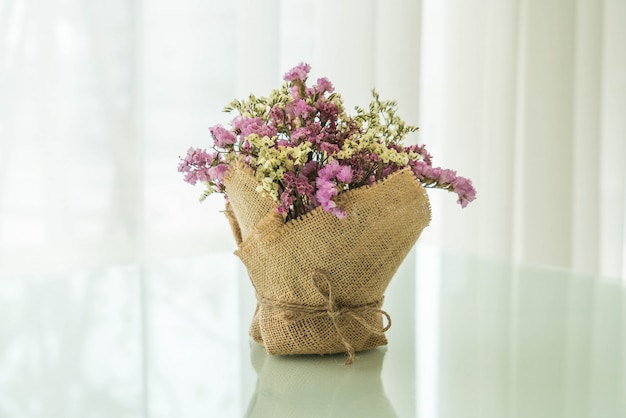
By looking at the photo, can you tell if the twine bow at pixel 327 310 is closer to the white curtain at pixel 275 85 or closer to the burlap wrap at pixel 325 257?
the burlap wrap at pixel 325 257

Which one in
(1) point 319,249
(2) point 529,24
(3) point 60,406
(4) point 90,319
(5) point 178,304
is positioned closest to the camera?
(3) point 60,406

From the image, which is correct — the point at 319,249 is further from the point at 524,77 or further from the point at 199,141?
the point at 524,77

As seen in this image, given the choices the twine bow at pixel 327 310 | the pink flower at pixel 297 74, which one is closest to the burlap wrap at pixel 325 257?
the twine bow at pixel 327 310

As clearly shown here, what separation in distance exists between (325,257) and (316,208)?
0.18ft

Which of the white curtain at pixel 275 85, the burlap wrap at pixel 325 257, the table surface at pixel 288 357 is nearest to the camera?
the table surface at pixel 288 357

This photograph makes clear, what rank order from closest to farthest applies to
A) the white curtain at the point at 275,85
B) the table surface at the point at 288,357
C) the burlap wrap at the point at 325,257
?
1. the table surface at the point at 288,357
2. the burlap wrap at the point at 325,257
3. the white curtain at the point at 275,85

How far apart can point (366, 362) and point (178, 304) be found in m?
0.39

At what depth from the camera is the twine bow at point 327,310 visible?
37.0 inches

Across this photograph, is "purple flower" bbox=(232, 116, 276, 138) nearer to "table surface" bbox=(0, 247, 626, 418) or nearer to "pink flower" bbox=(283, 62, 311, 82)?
"pink flower" bbox=(283, 62, 311, 82)

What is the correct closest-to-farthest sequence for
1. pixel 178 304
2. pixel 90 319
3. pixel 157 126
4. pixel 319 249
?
pixel 319 249 → pixel 90 319 → pixel 178 304 → pixel 157 126

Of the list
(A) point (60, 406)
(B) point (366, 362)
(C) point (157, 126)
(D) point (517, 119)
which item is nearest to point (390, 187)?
(B) point (366, 362)

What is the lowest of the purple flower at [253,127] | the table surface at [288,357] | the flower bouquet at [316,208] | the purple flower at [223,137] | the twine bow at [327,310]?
the table surface at [288,357]

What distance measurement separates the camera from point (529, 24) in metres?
2.93

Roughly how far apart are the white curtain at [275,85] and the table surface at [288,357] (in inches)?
26.2
